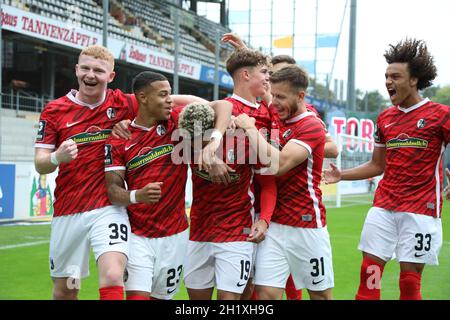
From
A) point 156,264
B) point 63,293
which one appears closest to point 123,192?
point 156,264

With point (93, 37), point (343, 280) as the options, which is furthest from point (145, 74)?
point (93, 37)

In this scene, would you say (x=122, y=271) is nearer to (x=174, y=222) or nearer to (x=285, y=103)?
(x=174, y=222)

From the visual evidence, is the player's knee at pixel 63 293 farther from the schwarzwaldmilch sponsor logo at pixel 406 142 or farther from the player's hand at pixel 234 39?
the schwarzwaldmilch sponsor logo at pixel 406 142

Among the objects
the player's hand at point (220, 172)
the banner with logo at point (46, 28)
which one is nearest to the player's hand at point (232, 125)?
the player's hand at point (220, 172)

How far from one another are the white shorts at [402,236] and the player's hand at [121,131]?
2021mm

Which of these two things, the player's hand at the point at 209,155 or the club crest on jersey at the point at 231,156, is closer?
the player's hand at the point at 209,155

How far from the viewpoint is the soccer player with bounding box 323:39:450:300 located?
4.70m

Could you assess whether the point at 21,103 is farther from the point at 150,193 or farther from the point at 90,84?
the point at 150,193

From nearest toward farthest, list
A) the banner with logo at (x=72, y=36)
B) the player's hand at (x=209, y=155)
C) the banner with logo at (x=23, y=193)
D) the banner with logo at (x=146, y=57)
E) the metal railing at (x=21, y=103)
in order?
the player's hand at (x=209, y=155), the banner with logo at (x=23, y=193), the banner with logo at (x=72, y=36), the metal railing at (x=21, y=103), the banner with logo at (x=146, y=57)

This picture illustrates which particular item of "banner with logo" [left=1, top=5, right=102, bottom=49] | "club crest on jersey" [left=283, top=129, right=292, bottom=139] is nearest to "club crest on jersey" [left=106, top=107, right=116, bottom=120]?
"club crest on jersey" [left=283, top=129, right=292, bottom=139]

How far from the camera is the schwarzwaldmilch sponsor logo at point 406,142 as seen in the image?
4727 millimetres

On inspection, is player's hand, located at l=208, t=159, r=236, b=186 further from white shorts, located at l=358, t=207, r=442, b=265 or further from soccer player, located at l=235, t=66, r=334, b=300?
white shorts, located at l=358, t=207, r=442, b=265
